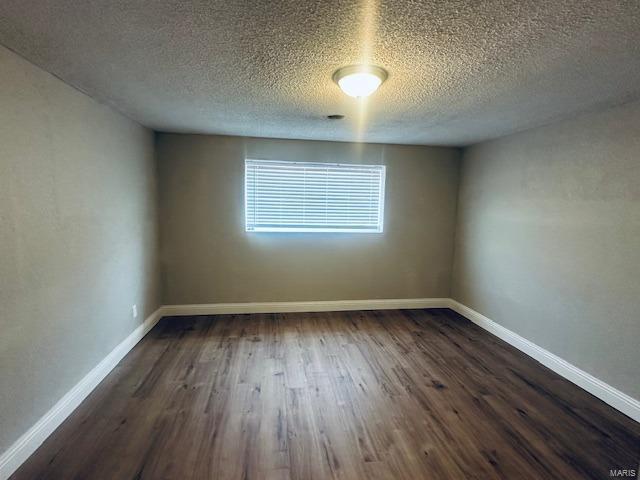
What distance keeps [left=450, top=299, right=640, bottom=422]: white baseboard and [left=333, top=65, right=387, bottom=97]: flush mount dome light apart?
2.70m

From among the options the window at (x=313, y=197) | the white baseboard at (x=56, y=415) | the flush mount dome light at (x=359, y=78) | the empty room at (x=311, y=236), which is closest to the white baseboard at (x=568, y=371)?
the empty room at (x=311, y=236)

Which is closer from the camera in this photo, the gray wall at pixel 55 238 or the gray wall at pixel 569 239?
the gray wall at pixel 55 238

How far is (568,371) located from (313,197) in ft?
9.86

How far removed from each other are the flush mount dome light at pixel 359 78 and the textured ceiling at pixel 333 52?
63mm

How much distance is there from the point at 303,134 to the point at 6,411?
313 cm

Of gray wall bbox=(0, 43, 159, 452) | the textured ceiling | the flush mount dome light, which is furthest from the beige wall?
the flush mount dome light

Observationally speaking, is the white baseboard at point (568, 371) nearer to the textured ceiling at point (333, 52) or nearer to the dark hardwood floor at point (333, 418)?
the dark hardwood floor at point (333, 418)

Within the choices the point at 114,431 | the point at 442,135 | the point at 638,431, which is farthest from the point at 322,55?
the point at 638,431

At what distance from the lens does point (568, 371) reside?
2604mm

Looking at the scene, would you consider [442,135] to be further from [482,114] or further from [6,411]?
[6,411]

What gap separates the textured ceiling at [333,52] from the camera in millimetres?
1234

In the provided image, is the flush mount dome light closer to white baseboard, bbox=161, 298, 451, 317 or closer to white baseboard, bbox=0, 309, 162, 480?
white baseboard, bbox=0, 309, 162, 480

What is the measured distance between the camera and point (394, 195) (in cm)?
407

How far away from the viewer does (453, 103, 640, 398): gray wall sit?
2195 millimetres
